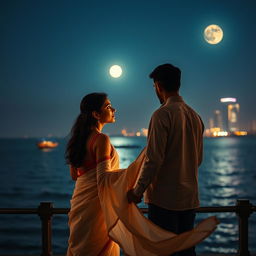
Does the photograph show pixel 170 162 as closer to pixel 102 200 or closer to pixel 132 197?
pixel 132 197

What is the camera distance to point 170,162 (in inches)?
117

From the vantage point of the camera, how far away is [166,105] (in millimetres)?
3023

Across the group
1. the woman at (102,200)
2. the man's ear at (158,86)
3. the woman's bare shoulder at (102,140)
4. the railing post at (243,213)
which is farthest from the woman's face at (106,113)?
the railing post at (243,213)

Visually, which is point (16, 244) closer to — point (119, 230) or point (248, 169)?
point (119, 230)

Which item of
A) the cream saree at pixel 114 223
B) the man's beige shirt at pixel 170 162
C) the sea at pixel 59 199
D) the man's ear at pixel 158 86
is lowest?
the sea at pixel 59 199

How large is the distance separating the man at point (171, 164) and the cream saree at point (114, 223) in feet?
0.36

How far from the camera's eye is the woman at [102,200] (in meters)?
3.04

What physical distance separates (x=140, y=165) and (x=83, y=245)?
3.04ft

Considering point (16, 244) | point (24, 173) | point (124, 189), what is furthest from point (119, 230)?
point (24, 173)

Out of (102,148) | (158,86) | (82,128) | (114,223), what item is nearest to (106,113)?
(82,128)

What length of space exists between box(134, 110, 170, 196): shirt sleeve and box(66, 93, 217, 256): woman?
0.29m

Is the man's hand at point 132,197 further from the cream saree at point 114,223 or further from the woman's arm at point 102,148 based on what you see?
the woman's arm at point 102,148

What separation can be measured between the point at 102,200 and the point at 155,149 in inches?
28.5

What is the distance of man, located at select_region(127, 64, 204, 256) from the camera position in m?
2.92
